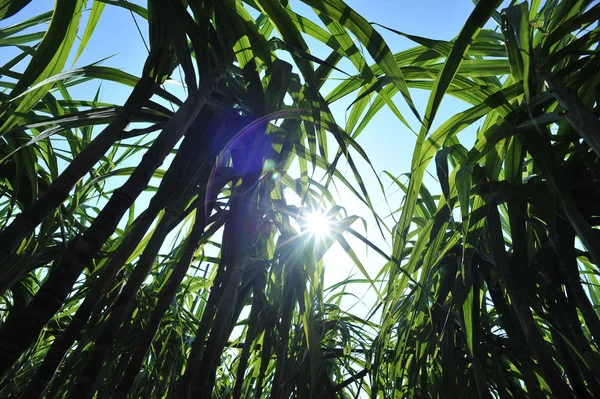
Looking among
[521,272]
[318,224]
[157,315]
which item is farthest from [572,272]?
[157,315]

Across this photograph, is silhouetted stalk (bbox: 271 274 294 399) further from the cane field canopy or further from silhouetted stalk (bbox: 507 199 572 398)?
silhouetted stalk (bbox: 507 199 572 398)

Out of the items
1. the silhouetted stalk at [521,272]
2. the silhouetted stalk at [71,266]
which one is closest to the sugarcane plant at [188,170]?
the silhouetted stalk at [71,266]

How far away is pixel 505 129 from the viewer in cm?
67

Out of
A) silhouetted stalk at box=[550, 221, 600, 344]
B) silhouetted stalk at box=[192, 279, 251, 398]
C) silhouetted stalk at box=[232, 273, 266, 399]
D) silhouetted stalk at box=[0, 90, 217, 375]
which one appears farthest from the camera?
silhouetted stalk at box=[232, 273, 266, 399]

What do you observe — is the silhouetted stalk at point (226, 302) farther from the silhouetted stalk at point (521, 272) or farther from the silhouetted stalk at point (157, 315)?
the silhouetted stalk at point (521, 272)

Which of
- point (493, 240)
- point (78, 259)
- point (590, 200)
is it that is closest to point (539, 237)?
point (590, 200)

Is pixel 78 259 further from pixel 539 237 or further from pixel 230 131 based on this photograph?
pixel 539 237

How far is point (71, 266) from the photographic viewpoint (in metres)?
0.39

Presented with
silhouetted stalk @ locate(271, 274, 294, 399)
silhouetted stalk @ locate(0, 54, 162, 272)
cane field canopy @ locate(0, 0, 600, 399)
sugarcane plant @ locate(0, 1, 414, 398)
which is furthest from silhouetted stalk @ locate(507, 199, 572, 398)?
silhouetted stalk @ locate(0, 54, 162, 272)

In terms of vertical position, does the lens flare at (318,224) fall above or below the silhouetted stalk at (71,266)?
above

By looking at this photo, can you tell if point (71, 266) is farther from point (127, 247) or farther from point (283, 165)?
point (283, 165)

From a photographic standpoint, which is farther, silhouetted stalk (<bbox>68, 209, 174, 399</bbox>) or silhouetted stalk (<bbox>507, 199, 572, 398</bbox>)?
silhouetted stalk (<bbox>507, 199, 572, 398</bbox>)

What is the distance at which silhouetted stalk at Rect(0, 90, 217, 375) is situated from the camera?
0.34 meters

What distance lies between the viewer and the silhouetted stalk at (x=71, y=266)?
34 cm
